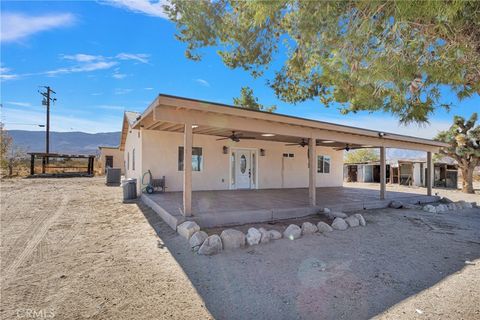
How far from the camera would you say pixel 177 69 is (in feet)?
34.3

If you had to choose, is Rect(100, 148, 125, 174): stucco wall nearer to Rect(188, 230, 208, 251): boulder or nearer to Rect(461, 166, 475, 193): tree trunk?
Rect(188, 230, 208, 251): boulder

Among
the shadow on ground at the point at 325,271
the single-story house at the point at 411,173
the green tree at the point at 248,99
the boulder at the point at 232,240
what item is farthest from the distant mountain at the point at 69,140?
the shadow on ground at the point at 325,271

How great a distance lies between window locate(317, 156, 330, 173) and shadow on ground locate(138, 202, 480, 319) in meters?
8.79

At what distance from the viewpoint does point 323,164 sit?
15.1 metres

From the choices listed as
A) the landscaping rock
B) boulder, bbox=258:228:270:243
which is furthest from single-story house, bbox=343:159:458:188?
boulder, bbox=258:228:270:243

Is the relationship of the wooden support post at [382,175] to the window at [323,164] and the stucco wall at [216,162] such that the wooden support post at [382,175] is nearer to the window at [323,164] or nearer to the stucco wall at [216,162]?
the stucco wall at [216,162]

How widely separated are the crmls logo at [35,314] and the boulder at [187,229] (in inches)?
99.9

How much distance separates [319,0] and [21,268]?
5522 millimetres

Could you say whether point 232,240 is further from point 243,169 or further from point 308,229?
point 243,169

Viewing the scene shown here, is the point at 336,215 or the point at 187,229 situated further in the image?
the point at 336,215

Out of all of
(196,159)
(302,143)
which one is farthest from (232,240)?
(302,143)

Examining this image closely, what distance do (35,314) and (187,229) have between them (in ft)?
8.82

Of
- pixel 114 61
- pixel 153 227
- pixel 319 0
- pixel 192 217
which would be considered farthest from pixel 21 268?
pixel 114 61

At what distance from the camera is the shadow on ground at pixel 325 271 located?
281 cm
